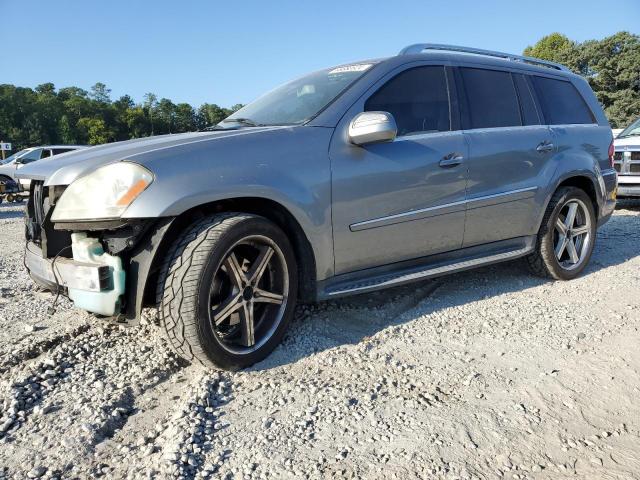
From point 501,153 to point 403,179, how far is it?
108 cm

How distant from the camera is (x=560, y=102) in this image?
4480mm

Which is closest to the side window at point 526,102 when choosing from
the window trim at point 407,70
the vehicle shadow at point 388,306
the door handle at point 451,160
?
the window trim at point 407,70

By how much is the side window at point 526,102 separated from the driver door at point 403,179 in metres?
0.87

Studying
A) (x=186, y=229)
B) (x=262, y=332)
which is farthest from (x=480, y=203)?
(x=186, y=229)

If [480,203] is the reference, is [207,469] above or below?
below

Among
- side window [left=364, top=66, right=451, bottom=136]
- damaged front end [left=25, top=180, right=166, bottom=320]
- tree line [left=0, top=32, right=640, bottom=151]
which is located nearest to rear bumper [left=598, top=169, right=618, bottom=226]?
side window [left=364, top=66, right=451, bottom=136]

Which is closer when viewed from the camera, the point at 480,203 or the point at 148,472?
the point at 148,472

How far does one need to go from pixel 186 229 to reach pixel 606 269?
13.3ft

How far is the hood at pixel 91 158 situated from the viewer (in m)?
2.47

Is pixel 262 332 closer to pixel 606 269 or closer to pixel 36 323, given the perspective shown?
pixel 36 323

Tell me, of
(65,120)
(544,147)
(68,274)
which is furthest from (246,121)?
(65,120)

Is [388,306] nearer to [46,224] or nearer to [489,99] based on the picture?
[489,99]

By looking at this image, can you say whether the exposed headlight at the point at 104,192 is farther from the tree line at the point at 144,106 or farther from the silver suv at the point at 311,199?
the tree line at the point at 144,106

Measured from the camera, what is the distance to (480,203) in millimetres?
3604
